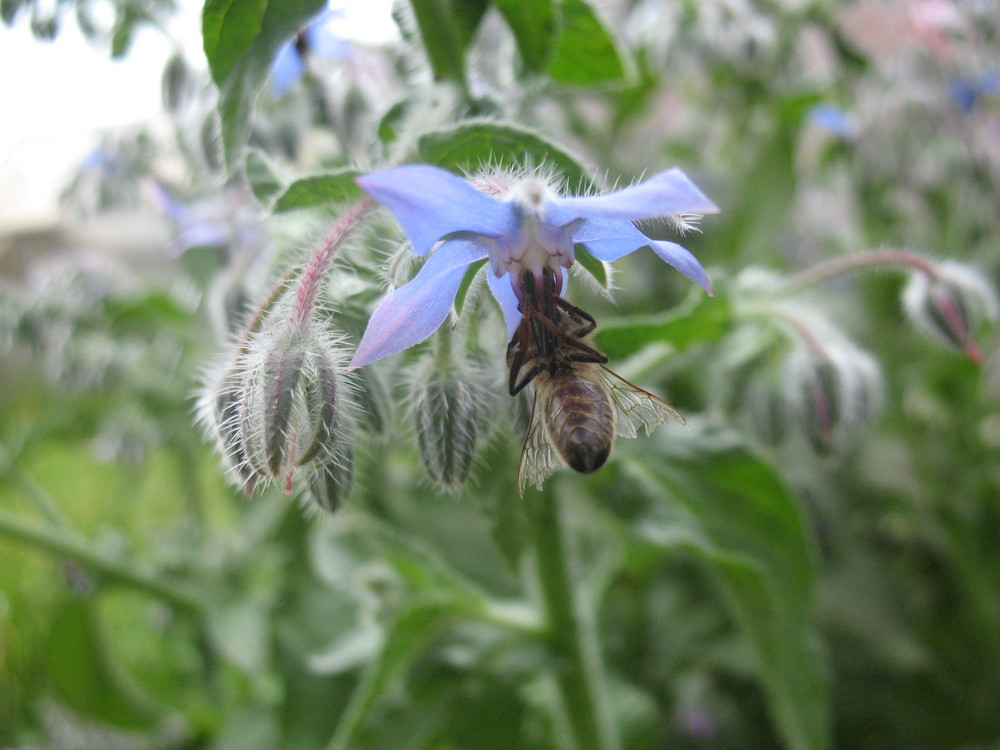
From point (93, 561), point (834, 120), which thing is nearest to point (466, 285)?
point (93, 561)

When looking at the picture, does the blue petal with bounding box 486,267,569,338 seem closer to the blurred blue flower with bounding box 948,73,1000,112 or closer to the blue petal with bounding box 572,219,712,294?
the blue petal with bounding box 572,219,712,294

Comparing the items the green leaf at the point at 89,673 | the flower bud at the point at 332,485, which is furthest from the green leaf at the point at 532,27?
the green leaf at the point at 89,673

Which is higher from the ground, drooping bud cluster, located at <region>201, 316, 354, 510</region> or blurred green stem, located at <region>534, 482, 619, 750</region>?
drooping bud cluster, located at <region>201, 316, 354, 510</region>

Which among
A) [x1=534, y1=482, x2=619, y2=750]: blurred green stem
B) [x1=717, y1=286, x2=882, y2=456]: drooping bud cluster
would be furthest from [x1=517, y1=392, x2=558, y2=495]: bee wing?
[x1=717, y1=286, x2=882, y2=456]: drooping bud cluster

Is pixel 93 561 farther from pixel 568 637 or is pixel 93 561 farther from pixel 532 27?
pixel 532 27

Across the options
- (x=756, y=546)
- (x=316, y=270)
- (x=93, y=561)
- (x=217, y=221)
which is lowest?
(x=93, y=561)
